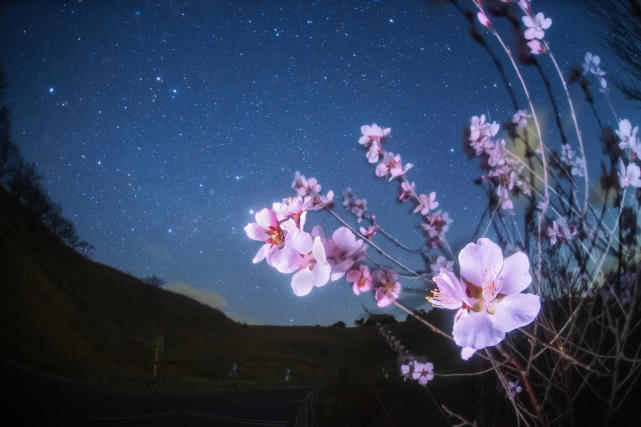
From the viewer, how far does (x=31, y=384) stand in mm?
10289

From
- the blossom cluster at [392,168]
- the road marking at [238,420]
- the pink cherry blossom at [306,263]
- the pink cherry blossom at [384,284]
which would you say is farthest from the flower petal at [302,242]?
the road marking at [238,420]

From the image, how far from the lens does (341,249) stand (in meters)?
1.05

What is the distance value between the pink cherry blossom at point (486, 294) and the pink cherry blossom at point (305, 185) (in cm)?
121

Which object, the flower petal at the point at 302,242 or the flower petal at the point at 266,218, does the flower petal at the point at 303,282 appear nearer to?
the flower petal at the point at 302,242

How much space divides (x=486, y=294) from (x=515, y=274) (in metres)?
0.07

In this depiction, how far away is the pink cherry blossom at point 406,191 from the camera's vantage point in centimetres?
210

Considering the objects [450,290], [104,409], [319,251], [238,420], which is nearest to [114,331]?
[104,409]

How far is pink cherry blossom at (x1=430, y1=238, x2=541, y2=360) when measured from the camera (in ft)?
2.11

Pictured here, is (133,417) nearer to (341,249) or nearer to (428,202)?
(428,202)

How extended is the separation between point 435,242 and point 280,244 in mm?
1342

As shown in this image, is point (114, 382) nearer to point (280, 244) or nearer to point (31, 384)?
point (31, 384)

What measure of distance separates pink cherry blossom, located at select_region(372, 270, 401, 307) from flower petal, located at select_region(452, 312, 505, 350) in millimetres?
595

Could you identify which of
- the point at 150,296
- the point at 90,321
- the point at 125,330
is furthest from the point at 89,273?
the point at 90,321

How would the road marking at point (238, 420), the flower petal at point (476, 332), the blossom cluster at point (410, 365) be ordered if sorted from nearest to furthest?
the flower petal at point (476, 332) < the blossom cluster at point (410, 365) < the road marking at point (238, 420)
